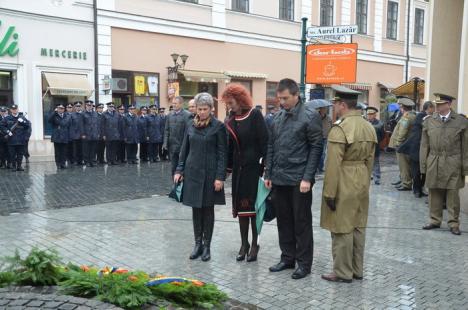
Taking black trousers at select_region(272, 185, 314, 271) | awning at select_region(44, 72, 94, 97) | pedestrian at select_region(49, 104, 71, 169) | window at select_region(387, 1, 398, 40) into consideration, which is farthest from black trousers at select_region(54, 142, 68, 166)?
window at select_region(387, 1, 398, 40)

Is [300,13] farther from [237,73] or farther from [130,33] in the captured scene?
[130,33]

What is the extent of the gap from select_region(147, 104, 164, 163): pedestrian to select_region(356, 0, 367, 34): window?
54.1ft

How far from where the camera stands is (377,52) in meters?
30.3

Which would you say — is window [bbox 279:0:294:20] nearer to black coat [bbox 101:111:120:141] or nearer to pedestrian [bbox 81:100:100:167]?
black coat [bbox 101:111:120:141]

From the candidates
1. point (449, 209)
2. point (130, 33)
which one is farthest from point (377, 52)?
point (449, 209)

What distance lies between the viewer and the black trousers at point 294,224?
5.16 m

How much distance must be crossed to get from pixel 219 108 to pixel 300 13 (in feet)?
24.4

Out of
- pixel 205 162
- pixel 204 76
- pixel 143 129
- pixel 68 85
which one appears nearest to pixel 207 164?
pixel 205 162

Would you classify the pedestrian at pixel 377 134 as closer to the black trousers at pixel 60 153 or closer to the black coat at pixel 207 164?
the black coat at pixel 207 164

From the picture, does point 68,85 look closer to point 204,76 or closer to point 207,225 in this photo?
point 204,76

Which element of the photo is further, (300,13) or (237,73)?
(300,13)

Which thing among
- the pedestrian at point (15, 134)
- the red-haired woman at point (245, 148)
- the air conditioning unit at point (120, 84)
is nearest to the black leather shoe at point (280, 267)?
the red-haired woman at point (245, 148)

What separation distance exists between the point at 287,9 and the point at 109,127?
13045mm

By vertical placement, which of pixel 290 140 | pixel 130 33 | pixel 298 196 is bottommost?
pixel 298 196
